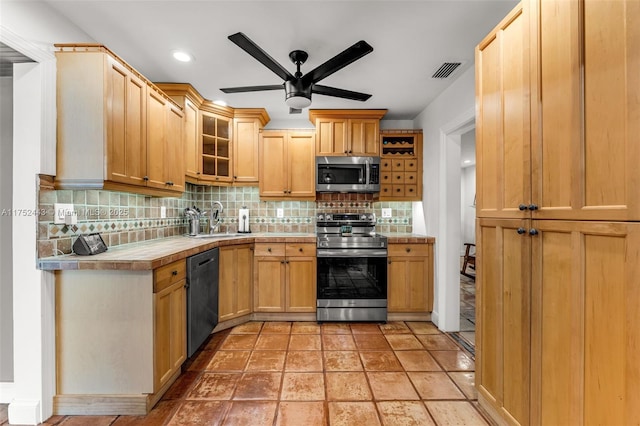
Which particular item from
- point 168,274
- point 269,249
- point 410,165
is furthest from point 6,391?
point 410,165

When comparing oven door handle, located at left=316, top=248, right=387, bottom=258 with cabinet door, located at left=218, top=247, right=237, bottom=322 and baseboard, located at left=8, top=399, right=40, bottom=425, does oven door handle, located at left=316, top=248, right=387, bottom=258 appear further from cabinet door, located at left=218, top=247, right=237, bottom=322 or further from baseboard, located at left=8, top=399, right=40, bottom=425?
baseboard, located at left=8, top=399, right=40, bottom=425

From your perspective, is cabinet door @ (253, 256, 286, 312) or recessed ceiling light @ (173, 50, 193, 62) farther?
cabinet door @ (253, 256, 286, 312)

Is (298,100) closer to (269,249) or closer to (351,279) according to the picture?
(269,249)

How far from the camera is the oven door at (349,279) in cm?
300

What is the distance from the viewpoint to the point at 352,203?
11.9 ft

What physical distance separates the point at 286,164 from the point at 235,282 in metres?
1.47

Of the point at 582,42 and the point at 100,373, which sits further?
the point at 100,373

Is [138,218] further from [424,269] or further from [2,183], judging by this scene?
[424,269]

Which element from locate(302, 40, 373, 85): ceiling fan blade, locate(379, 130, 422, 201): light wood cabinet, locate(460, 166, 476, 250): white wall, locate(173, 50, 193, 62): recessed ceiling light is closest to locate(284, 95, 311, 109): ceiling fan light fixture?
locate(302, 40, 373, 85): ceiling fan blade

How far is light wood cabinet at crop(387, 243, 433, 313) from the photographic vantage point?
9.99 ft

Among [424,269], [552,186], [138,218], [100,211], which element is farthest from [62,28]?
[424,269]

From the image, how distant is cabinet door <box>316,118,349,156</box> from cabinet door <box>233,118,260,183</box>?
751 millimetres

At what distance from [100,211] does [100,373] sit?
3.56 ft

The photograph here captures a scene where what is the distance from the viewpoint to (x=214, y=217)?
11.0ft
